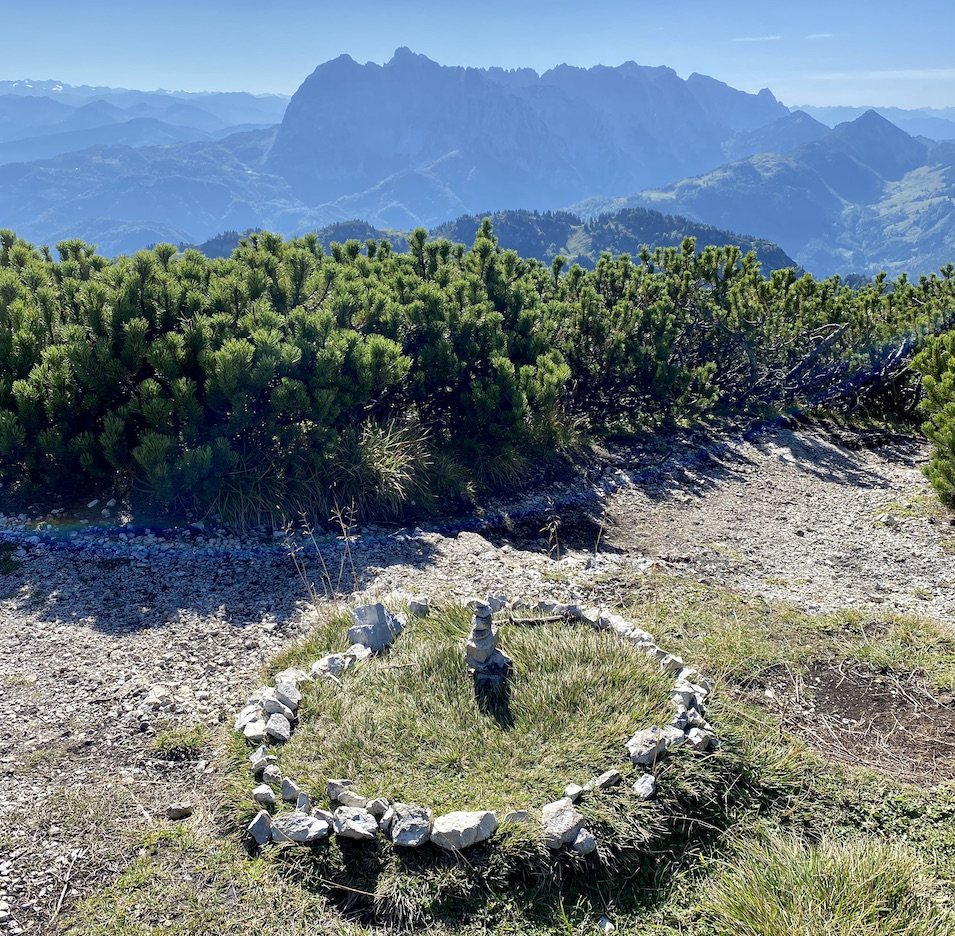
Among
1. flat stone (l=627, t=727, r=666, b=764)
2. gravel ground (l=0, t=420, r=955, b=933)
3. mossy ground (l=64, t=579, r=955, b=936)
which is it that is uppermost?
flat stone (l=627, t=727, r=666, b=764)

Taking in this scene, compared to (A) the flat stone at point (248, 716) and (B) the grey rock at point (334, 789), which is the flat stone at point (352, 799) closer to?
(B) the grey rock at point (334, 789)

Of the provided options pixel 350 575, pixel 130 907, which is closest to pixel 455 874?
pixel 130 907

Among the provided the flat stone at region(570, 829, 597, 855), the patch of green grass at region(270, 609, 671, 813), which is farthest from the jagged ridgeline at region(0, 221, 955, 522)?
the flat stone at region(570, 829, 597, 855)

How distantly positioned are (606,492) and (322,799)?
8199 millimetres

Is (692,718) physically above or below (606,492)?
above

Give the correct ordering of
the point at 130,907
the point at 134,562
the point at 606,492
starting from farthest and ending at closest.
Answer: the point at 606,492
the point at 134,562
the point at 130,907

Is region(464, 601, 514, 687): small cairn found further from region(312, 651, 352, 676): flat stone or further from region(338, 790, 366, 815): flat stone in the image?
region(338, 790, 366, 815): flat stone

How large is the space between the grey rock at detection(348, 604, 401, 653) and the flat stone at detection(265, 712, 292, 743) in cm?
104

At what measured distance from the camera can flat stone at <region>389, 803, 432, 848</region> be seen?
3.84 meters

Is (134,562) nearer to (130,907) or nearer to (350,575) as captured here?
(350,575)

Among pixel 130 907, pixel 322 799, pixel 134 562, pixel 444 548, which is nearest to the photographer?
pixel 130 907

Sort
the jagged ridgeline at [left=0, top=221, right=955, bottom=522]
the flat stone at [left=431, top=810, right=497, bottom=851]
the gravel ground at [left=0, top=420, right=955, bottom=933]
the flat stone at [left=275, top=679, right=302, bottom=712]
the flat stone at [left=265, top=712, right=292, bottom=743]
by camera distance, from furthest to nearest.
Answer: the jagged ridgeline at [left=0, top=221, right=955, bottom=522] < the flat stone at [left=275, top=679, right=302, bottom=712] < the flat stone at [left=265, top=712, right=292, bottom=743] < the gravel ground at [left=0, top=420, right=955, bottom=933] < the flat stone at [left=431, top=810, right=497, bottom=851]

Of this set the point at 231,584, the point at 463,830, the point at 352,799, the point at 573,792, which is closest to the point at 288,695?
the point at 352,799

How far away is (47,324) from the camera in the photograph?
28.9 feet
